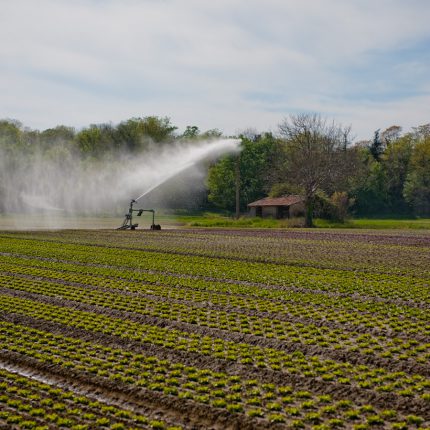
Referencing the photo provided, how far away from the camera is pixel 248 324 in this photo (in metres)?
13.8

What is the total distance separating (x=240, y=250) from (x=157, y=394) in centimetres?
2294

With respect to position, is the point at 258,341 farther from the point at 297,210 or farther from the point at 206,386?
the point at 297,210

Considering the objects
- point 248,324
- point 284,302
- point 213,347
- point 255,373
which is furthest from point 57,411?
point 284,302

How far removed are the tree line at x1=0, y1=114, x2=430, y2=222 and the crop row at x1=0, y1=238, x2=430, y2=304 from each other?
123 feet

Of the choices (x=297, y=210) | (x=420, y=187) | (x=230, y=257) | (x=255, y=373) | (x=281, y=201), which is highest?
(x=420, y=187)

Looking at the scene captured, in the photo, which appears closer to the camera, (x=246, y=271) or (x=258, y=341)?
(x=258, y=341)

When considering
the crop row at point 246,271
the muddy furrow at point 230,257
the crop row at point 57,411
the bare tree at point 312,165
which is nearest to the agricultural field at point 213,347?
the crop row at point 57,411

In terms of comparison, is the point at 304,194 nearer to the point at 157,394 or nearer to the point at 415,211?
the point at 415,211

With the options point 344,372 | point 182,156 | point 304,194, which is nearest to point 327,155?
point 304,194

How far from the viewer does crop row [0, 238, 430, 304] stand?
18938mm

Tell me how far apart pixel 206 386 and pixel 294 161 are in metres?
57.5

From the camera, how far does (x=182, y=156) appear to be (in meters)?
55.5

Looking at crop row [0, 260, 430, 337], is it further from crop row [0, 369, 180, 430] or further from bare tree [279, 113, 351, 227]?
bare tree [279, 113, 351, 227]

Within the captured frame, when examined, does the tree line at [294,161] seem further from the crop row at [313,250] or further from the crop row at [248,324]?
the crop row at [248,324]
